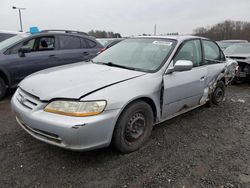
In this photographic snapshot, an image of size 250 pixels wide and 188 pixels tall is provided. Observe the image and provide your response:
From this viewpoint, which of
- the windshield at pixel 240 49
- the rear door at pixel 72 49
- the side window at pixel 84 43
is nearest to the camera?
the rear door at pixel 72 49

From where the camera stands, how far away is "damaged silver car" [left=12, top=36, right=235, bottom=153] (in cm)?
241

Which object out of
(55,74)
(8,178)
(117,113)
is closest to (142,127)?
(117,113)

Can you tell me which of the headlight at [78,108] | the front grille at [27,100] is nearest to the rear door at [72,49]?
the front grille at [27,100]

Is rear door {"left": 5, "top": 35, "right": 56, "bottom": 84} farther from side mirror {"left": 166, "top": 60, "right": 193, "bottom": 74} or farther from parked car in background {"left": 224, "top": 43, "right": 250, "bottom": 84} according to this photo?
parked car in background {"left": 224, "top": 43, "right": 250, "bottom": 84}

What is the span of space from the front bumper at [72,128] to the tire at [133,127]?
0.15 meters

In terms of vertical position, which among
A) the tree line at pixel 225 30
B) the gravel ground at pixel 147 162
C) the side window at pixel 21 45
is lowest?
the gravel ground at pixel 147 162

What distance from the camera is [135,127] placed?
2.99 m

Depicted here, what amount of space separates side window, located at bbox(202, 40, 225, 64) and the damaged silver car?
0.05 m

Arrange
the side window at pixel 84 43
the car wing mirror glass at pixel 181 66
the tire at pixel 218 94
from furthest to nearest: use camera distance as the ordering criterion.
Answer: the side window at pixel 84 43
the tire at pixel 218 94
the car wing mirror glass at pixel 181 66

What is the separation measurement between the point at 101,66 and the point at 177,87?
1.19 meters

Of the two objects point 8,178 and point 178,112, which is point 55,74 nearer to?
point 8,178

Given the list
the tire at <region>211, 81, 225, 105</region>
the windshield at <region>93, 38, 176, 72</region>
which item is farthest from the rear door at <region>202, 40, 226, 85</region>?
the windshield at <region>93, 38, 176, 72</region>

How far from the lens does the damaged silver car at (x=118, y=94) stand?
2414 millimetres

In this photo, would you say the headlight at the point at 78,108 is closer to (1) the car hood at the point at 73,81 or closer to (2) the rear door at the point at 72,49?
(1) the car hood at the point at 73,81
